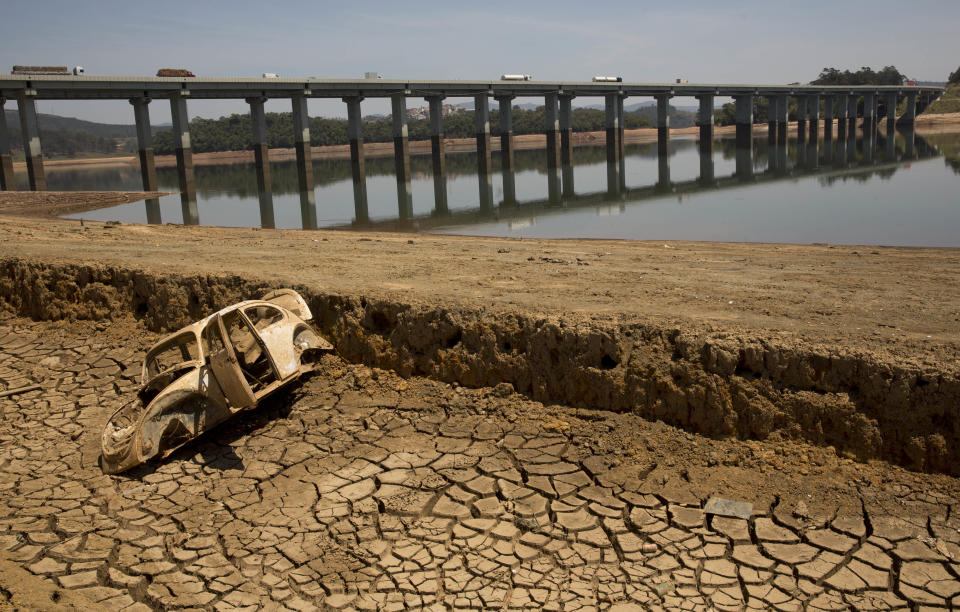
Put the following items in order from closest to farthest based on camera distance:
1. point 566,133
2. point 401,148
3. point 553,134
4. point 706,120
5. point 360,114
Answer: point 401,148, point 360,114, point 553,134, point 566,133, point 706,120

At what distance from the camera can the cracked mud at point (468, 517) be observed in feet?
17.6

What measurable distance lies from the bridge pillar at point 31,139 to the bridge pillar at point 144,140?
552cm

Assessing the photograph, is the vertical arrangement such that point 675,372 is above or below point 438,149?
below

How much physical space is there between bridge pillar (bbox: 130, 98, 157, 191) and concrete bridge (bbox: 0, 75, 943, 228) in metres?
0.06

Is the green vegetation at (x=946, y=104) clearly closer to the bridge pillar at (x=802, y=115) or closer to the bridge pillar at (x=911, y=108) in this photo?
the bridge pillar at (x=911, y=108)

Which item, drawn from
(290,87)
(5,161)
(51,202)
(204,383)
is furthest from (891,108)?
(204,383)

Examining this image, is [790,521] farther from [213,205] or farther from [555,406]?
[213,205]

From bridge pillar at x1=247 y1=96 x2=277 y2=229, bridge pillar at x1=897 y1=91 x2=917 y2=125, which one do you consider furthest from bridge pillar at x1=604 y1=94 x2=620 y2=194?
bridge pillar at x1=897 y1=91 x2=917 y2=125

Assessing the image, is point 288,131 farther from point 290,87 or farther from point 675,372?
point 675,372

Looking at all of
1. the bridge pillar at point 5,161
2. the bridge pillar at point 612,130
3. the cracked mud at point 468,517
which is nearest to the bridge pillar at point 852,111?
the bridge pillar at point 612,130

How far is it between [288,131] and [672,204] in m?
83.2

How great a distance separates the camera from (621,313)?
8.09 m

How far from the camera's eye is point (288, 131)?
104 meters

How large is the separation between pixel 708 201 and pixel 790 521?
26761 mm
